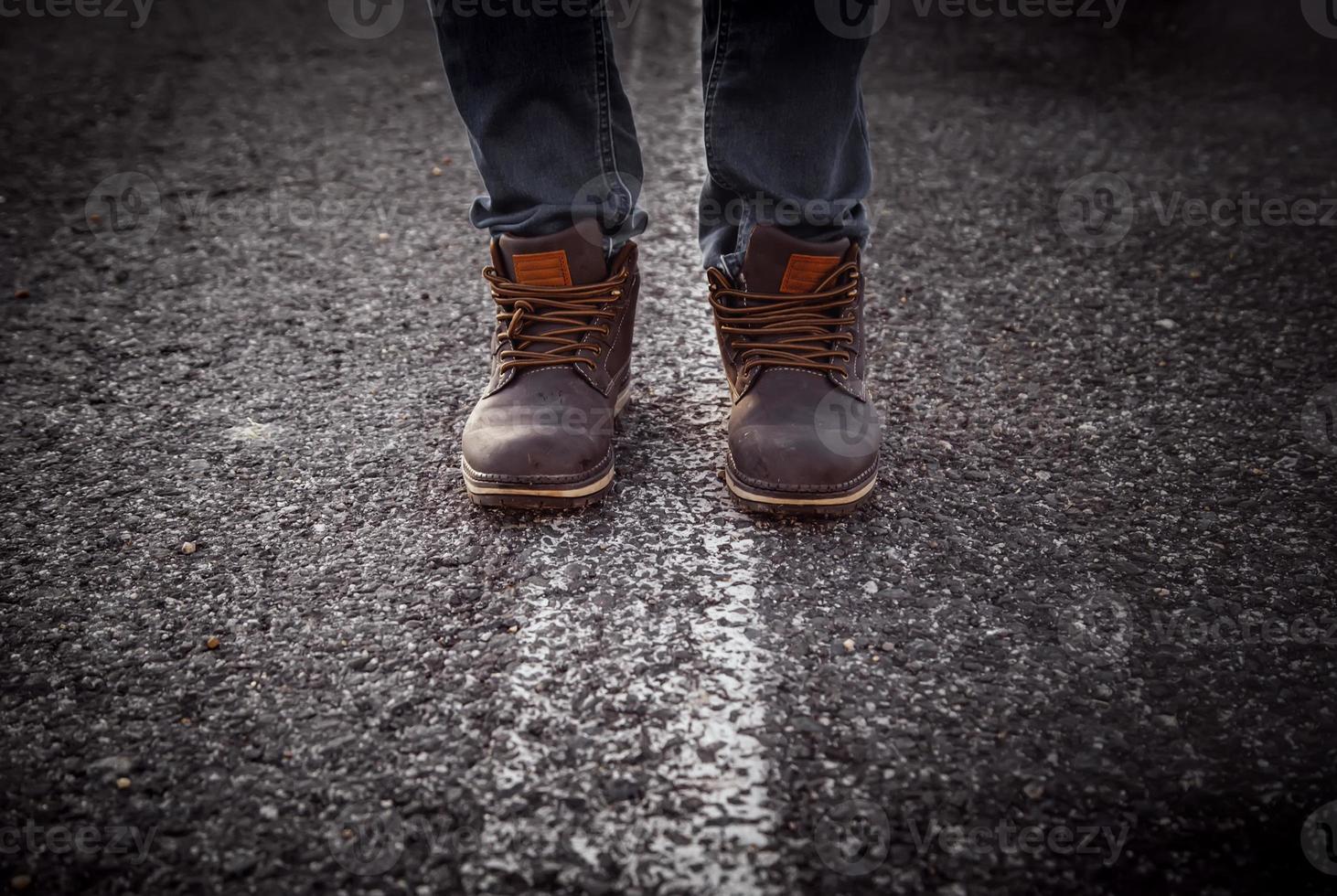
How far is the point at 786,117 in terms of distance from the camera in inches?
61.8

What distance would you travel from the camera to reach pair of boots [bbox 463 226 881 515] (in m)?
1.62

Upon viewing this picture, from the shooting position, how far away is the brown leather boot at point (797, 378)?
162cm

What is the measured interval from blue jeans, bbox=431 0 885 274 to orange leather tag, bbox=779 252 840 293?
0.04 m

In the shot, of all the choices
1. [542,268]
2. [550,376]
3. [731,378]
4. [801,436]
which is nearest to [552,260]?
[542,268]

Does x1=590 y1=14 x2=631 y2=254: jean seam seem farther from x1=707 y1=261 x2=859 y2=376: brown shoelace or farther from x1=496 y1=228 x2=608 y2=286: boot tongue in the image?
x1=707 y1=261 x2=859 y2=376: brown shoelace

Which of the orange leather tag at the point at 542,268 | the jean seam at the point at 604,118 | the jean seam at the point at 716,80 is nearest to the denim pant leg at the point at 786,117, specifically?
the jean seam at the point at 716,80

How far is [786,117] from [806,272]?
0.91 ft

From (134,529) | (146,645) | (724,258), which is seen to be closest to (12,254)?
(134,529)

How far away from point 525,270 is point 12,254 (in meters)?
1.86

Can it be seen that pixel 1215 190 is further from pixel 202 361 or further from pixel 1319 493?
pixel 202 361

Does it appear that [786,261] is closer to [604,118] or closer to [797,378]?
[797,378]

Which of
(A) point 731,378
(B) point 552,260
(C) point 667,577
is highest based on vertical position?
(B) point 552,260

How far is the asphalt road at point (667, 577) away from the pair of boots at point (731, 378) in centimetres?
9

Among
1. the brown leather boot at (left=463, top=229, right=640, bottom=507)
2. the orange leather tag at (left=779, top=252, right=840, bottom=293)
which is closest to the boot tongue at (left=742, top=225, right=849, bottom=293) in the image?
the orange leather tag at (left=779, top=252, right=840, bottom=293)
